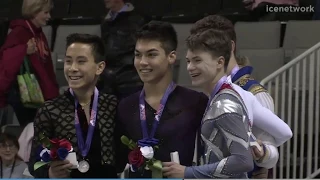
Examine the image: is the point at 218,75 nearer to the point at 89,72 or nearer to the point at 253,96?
the point at 253,96

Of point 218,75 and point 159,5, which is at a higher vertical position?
point 159,5

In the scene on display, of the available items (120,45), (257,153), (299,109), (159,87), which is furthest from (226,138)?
(120,45)

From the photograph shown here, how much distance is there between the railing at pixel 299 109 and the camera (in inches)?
211

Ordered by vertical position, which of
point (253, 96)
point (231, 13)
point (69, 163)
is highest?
point (231, 13)

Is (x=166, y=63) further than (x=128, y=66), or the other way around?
(x=128, y=66)

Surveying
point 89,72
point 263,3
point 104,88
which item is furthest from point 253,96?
point 263,3

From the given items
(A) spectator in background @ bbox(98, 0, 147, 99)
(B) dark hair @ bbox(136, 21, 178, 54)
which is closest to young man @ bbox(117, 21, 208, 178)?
(B) dark hair @ bbox(136, 21, 178, 54)

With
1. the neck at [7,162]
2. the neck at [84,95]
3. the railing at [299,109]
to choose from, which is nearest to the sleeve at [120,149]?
the neck at [84,95]

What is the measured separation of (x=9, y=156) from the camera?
5.41 metres

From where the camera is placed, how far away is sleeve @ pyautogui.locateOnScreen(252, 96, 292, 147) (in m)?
2.83

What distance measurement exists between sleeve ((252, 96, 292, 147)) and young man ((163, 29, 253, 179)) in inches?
4.3

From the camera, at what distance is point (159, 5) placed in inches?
298

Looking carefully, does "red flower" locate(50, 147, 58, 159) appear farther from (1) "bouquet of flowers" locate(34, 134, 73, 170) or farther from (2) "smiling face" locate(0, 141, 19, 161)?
(2) "smiling face" locate(0, 141, 19, 161)

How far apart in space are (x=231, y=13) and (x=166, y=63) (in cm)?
426
